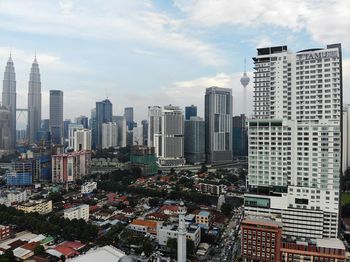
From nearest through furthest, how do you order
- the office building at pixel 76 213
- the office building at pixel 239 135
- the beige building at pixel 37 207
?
1. the office building at pixel 76 213
2. the beige building at pixel 37 207
3. the office building at pixel 239 135

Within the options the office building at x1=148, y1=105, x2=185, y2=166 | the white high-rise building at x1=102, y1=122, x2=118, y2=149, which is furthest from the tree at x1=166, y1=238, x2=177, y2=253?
the white high-rise building at x1=102, y1=122, x2=118, y2=149

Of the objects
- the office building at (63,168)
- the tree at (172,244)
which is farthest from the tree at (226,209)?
the office building at (63,168)

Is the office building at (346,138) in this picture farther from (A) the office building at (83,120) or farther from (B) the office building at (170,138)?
(A) the office building at (83,120)

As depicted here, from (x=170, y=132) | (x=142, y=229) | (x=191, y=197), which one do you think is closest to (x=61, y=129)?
(x=170, y=132)

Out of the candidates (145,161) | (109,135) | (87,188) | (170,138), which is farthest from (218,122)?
(109,135)

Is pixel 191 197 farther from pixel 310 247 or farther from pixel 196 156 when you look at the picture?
pixel 196 156

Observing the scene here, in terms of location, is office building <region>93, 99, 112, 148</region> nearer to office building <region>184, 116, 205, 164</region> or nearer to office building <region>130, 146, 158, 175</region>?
office building <region>184, 116, 205, 164</region>

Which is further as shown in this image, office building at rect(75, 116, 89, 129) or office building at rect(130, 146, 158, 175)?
office building at rect(75, 116, 89, 129)
